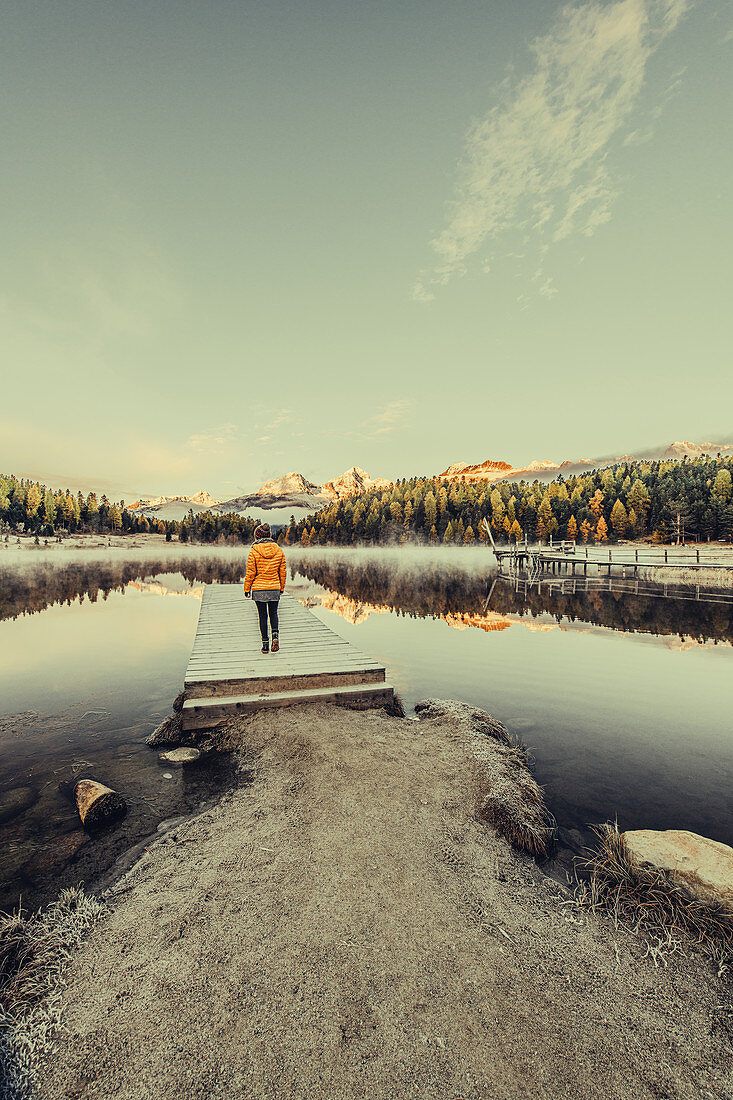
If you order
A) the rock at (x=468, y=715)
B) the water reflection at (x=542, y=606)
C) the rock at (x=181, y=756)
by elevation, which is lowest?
the water reflection at (x=542, y=606)

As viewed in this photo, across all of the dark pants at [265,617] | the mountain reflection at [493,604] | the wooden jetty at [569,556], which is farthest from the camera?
the wooden jetty at [569,556]

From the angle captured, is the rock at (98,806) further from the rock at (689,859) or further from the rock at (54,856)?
the rock at (689,859)

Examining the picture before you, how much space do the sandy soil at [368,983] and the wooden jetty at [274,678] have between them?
3.38 metres

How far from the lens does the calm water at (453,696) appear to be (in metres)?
6.23

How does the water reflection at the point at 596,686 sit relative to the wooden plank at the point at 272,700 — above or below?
below

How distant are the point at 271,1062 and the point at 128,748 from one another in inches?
280

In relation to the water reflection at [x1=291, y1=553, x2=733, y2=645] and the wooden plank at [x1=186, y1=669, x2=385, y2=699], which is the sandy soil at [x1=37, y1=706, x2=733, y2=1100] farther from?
the water reflection at [x1=291, y1=553, x2=733, y2=645]

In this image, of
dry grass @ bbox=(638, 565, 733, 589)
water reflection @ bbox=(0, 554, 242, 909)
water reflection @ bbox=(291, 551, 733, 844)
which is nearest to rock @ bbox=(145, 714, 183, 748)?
water reflection @ bbox=(0, 554, 242, 909)

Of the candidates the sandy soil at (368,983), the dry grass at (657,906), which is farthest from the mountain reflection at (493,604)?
the sandy soil at (368,983)

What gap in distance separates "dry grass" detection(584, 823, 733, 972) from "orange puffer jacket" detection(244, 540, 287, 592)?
773cm

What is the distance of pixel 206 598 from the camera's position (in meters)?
21.3

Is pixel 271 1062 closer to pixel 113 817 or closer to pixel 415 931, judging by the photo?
pixel 415 931

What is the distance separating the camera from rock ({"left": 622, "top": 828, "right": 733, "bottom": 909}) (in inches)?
161

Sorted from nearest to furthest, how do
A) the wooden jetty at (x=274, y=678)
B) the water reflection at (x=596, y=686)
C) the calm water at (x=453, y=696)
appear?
the calm water at (x=453, y=696)
the water reflection at (x=596, y=686)
the wooden jetty at (x=274, y=678)
